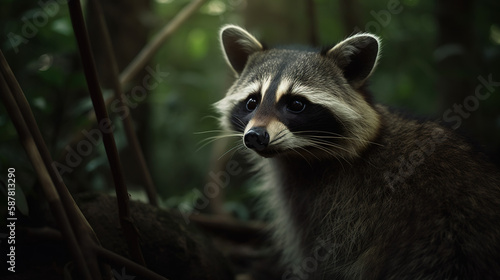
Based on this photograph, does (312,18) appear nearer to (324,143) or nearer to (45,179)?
(324,143)

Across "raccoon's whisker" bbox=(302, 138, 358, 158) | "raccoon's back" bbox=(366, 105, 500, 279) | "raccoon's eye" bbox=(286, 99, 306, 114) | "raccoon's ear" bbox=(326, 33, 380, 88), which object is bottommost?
"raccoon's back" bbox=(366, 105, 500, 279)

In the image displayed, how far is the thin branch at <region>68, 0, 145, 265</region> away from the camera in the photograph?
2.66m

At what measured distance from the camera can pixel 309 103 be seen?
13.0 feet

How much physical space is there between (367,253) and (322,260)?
1.64 ft

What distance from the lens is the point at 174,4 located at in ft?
31.1

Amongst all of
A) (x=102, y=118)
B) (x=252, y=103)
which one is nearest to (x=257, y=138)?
(x=252, y=103)

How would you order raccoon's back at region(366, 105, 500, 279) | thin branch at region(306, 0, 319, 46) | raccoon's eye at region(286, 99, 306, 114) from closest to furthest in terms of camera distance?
raccoon's back at region(366, 105, 500, 279) < raccoon's eye at region(286, 99, 306, 114) < thin branch at region(306, 0, 319, 46)

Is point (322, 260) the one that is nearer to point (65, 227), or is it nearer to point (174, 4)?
point (65, 227)

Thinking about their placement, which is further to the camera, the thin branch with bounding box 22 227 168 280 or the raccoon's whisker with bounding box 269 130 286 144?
the raccoon's whisker with bounding box 269 130 286 144

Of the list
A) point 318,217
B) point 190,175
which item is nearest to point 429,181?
point 318,217

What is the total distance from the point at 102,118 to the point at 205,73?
25.3ft
